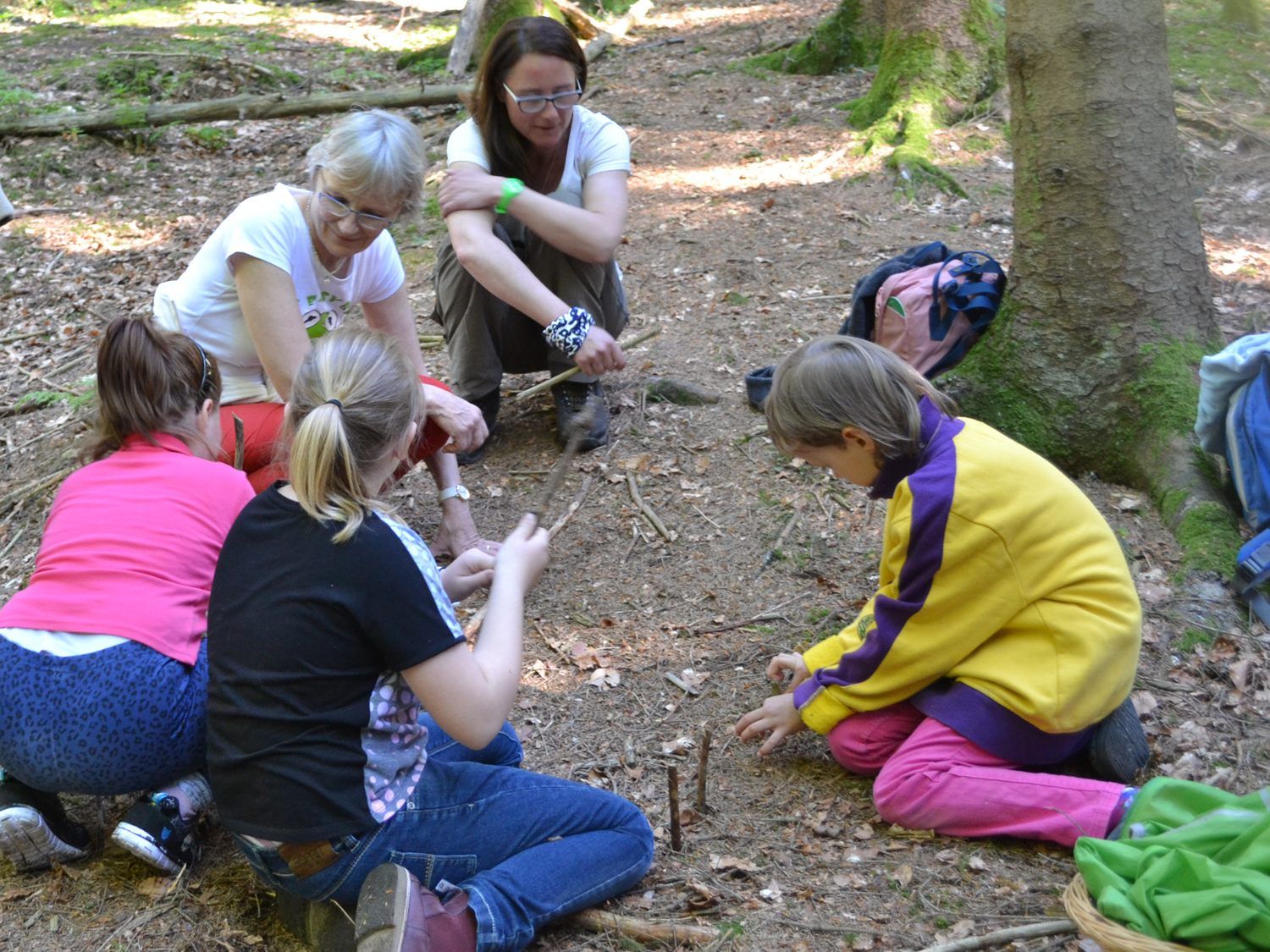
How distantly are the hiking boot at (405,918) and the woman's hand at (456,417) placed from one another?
5.71ft

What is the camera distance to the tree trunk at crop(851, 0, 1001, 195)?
23.0 ft

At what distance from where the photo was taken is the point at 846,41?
8.97m

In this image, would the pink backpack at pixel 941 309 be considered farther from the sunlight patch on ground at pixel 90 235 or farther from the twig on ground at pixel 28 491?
the sunlight patch on ground at pixel 90 235

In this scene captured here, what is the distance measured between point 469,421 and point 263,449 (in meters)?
0.69

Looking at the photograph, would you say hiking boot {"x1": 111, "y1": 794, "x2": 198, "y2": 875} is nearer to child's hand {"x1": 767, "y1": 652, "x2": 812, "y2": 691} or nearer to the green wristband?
child's hand {"x1": 767, "y1": 652, "x2": 812, "y2": 691}

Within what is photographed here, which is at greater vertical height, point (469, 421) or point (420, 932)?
point (469, 421)

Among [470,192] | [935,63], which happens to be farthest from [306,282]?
[935,63]

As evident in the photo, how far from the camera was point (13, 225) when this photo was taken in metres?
7.88

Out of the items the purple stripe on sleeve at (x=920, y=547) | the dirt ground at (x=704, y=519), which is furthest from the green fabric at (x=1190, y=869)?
the purple stripe on sleeve at (x=920, y=547)

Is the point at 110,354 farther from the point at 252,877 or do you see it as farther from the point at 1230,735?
the point at 1230,735

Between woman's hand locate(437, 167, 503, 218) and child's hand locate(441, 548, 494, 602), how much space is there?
1734 millimetres

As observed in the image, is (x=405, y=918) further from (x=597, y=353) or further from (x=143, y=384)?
(x=597, y=353)

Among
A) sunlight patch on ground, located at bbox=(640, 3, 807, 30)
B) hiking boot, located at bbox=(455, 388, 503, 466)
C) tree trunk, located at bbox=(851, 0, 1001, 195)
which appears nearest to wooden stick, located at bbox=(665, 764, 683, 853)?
hiking boot, located at bbox=(455, 388, 503, 466)

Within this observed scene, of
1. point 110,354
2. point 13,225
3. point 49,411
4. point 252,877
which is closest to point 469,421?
point 110,354
